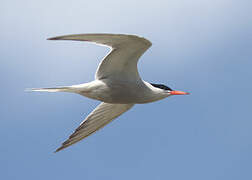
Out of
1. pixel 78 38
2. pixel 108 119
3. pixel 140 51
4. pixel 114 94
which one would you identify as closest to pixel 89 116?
pixel 108 119

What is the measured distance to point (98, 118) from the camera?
10.4 meters

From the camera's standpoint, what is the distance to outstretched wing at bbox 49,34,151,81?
26.4ft

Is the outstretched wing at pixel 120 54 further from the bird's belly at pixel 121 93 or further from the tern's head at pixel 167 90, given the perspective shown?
the tern's head at pixel 167 90

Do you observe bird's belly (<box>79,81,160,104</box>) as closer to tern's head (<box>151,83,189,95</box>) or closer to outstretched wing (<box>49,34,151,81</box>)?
outstretched wing (<box>49,34,151,81</box>)

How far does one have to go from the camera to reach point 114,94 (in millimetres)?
9031

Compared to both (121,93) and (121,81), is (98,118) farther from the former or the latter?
(121,81)

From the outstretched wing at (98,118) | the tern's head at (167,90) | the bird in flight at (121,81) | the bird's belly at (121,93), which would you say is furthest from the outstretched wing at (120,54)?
the outstretched wing at (98,118)

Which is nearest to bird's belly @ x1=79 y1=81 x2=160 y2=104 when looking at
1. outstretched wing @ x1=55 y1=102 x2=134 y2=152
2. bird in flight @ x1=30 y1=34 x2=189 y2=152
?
bird in flight @ x1=30 y1=34 x2=189 y2=152

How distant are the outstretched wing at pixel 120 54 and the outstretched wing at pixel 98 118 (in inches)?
60.4

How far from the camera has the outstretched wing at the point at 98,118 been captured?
404 inches

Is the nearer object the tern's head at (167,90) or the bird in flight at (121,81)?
the bird in flight at (121,81)

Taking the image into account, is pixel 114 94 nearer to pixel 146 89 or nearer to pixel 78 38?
pixel 146 89

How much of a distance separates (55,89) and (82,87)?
475mm

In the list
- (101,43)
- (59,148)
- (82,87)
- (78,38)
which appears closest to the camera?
(78,38)
